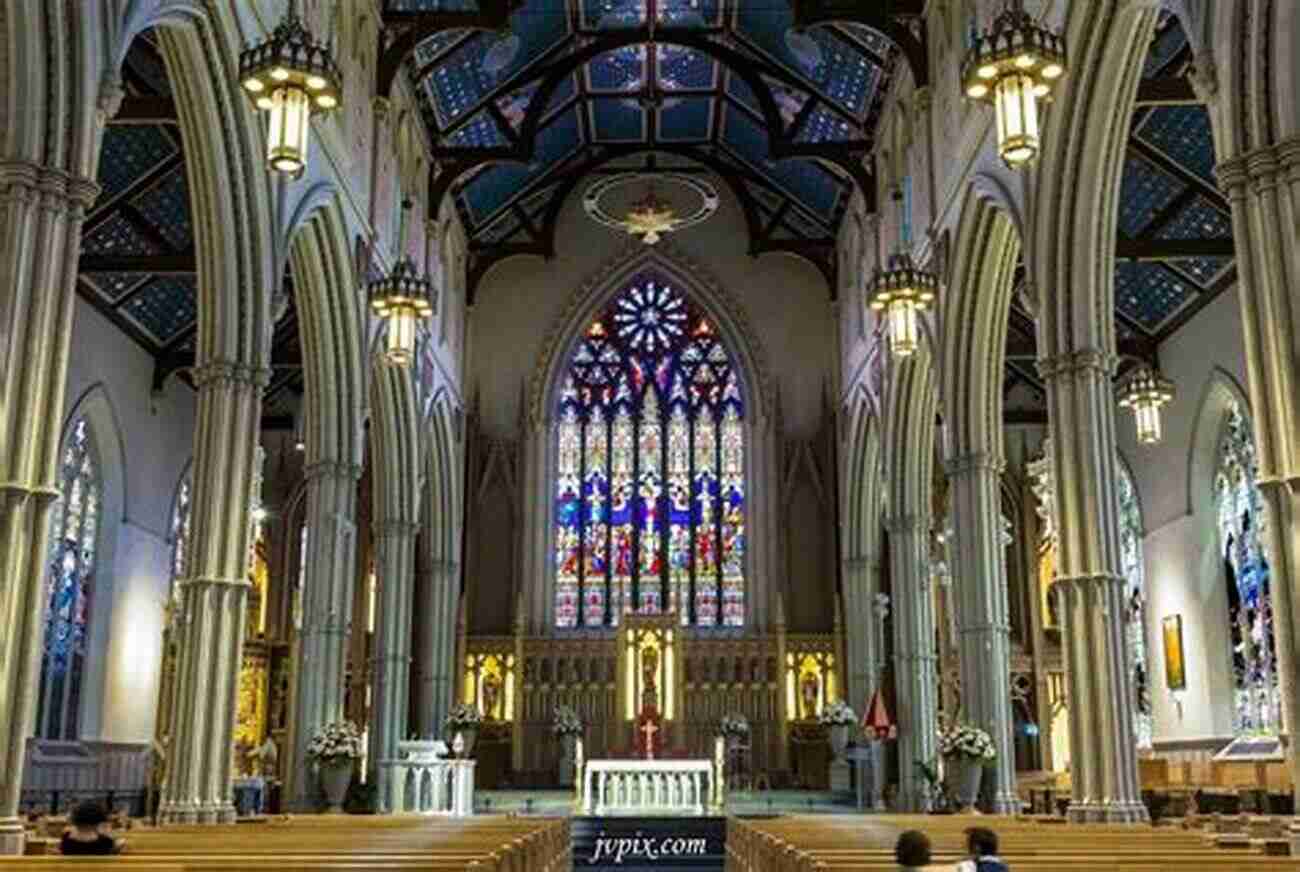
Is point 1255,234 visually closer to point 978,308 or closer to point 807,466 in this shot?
point 978,308

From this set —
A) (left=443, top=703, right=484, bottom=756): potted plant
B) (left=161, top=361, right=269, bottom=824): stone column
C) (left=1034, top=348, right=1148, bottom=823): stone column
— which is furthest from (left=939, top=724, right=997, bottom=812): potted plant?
(left=443, top=703, right=484, bottom=756): potted plant

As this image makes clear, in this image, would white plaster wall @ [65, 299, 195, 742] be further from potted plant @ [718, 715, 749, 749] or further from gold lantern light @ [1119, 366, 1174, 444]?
gold lantern light @ [1119, 366, 1174, 444]

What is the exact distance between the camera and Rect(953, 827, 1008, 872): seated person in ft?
19.6

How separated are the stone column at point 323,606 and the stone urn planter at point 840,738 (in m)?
10.9

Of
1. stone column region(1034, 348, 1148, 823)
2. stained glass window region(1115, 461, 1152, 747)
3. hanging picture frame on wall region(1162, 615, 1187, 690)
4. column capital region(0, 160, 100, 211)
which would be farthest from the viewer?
stained glass window region(1115, 461, 1152, 747)

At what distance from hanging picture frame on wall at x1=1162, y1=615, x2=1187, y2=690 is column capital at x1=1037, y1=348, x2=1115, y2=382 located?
11720mm

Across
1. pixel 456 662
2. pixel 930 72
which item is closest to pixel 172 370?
Result: pixel 456 662

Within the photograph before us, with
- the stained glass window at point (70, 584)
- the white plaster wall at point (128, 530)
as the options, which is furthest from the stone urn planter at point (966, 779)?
the white plaster wall at point (128, 530)

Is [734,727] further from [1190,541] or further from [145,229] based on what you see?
[145,229]

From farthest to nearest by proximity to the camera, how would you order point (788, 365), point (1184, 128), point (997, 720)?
1. point (788, 365)
2. point (1184, 128)
3. point (997, 720)

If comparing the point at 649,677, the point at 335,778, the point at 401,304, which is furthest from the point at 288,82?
the point at 649,677

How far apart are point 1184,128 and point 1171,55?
5.77 ft

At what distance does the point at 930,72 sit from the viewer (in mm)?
22078

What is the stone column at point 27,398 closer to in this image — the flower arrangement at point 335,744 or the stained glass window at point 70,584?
the flower arrangement at point 335,744
